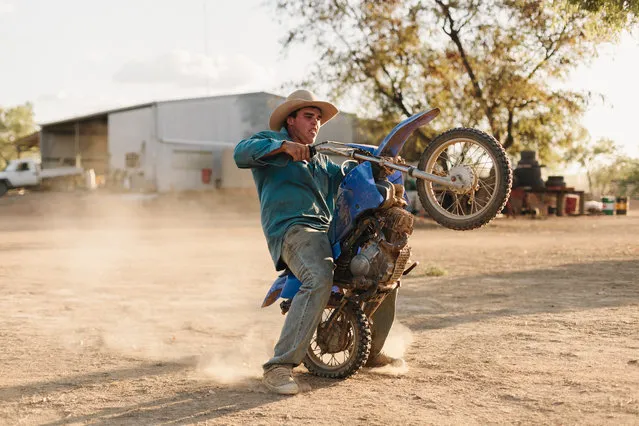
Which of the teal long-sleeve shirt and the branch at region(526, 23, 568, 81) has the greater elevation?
the branch at region(526, 23, 568, 81)

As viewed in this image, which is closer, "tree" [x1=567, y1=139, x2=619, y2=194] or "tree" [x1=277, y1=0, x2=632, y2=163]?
"tree" [x1=277, y1=0, x2=632, y2=163]

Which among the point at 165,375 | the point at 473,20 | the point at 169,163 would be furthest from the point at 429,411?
the point at 169,163

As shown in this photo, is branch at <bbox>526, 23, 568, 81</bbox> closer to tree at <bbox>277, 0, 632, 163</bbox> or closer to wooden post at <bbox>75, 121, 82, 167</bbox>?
tree at <bbox>277, 0, 632, 163</bbox>

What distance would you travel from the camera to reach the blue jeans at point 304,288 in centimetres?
461

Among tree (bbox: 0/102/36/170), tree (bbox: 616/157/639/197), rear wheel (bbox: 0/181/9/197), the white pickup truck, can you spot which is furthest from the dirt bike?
tree (bbox: 0/102/36/170)

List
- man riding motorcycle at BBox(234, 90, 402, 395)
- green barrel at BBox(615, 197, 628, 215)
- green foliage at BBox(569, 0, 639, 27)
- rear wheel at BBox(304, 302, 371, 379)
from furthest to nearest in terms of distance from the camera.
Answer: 1. green barrel at BBox(615, 197, 628, 215)
2. green foliage at BBox(569, 0, 639, 27)
3. rear wheel at BBox(304, 302, 371, 379)
4. man riding motorcycle at BBox(234, 90, 402, 395)

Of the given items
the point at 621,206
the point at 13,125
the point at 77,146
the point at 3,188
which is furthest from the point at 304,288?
the point at 13,125

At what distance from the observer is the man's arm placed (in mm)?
4414

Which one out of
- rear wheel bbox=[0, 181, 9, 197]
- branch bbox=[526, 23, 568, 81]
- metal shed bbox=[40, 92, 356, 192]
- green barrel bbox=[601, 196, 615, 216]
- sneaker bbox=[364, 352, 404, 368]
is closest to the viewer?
sneaker bbox=[364, 352, 404, 368]

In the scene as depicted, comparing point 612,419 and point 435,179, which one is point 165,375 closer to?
point 435,179

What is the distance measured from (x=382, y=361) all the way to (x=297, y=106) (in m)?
1.86

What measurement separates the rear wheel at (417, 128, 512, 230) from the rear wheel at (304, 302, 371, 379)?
867mm

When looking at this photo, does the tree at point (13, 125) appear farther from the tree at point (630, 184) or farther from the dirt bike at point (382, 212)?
the dirt bike at point (382, 212)

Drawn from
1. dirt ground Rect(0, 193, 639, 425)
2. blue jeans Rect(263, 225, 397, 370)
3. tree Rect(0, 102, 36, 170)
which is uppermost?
Result: tree Rect(0, 102, 36, 170)
